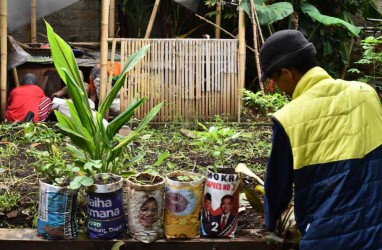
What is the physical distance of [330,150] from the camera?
2359 millimetres

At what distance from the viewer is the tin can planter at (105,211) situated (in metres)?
3.01

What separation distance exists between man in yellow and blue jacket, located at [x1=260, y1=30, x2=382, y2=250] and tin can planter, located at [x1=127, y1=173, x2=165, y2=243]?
86 centimetres

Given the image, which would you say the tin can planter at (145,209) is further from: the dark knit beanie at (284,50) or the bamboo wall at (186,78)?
the bamboo wall at (186,78)

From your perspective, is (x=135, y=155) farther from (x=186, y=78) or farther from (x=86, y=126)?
(x=186, y=78)

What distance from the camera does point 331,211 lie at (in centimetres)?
235

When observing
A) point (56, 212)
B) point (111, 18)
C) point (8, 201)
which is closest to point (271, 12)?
point (111, 18)

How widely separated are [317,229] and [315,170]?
0.83ft

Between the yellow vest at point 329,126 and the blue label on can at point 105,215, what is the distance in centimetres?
112

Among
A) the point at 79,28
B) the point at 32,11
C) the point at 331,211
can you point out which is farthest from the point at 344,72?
the point at 331,211

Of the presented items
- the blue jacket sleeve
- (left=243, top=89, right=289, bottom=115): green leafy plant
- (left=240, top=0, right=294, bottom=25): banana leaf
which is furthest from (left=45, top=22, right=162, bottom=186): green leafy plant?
(left=240, top=0, right=294, bottom=25): banana leaf

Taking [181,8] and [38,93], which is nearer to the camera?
[38,93]

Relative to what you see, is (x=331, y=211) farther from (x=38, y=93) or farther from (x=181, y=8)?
(x=181, y=8)

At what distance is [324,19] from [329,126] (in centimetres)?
635

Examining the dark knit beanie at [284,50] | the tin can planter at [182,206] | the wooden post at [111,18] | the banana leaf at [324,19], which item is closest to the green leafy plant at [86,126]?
the tin can planter at [182,206]
